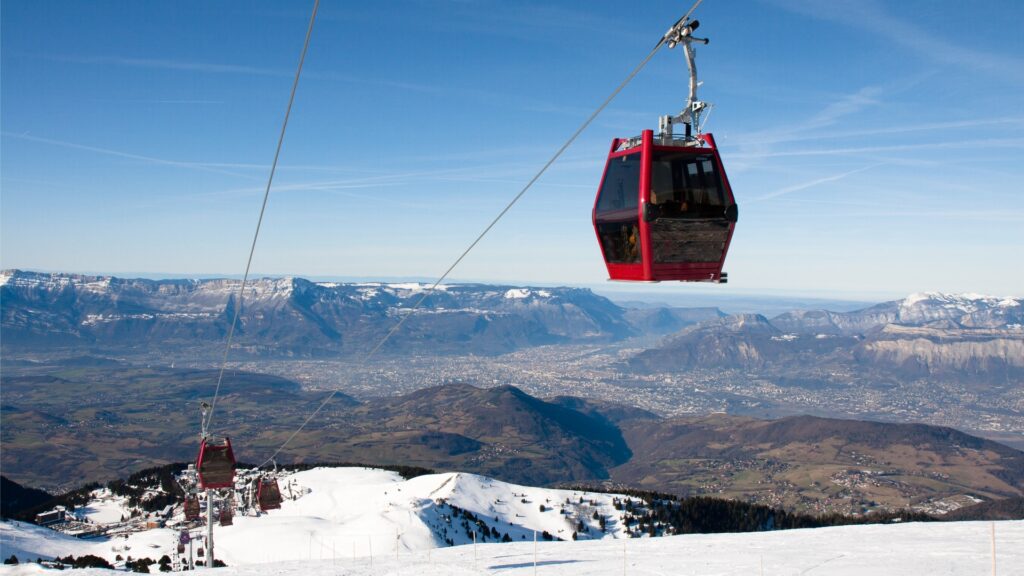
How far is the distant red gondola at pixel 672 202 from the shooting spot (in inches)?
709

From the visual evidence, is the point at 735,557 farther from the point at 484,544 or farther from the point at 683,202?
the point at 683,202

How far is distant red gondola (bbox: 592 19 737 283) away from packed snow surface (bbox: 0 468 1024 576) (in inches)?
669

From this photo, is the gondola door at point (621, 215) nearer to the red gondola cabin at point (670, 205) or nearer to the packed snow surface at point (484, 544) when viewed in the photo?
the red gondola cabin at point (670, 205)

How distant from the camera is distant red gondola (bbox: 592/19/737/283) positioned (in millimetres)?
18016

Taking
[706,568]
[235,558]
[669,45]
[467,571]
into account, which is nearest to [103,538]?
[235,558]

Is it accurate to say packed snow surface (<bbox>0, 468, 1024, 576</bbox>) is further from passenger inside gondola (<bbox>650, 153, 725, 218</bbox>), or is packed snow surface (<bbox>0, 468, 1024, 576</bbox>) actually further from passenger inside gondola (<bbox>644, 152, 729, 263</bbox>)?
passenger inside gondola (<bbox>650, 153, 725, 218</bbox>)

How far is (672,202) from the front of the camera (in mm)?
18219

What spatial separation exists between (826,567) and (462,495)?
350 ft

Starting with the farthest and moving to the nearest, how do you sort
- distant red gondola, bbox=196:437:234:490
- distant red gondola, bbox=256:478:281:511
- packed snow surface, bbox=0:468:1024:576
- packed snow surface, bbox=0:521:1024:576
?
distant red gondola, bbox=256:478:281:511
distant red gondola, bbox=196:437:234:490
packed snow surface, bbox=0:468:1024:576
packed snow surface, bbox=0:521:1024:576

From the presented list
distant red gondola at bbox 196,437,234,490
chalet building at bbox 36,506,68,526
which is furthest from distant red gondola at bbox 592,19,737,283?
chalet building at bbox 36,506,68,526

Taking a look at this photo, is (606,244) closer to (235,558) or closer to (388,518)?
(235,558)

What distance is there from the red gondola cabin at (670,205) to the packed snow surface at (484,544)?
1695cm

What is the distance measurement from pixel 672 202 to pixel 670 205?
0.12m

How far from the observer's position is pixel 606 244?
67.5 ft
